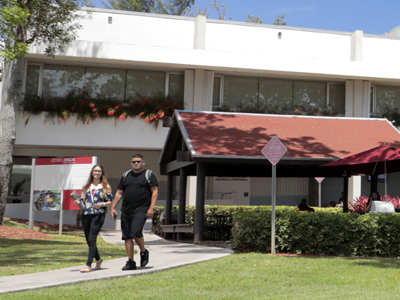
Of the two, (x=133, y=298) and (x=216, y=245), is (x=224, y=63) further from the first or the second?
(x=133, y=298)

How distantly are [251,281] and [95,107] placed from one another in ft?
58.3

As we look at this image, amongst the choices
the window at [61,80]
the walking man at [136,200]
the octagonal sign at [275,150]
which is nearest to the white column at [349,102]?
the window at [61,80]

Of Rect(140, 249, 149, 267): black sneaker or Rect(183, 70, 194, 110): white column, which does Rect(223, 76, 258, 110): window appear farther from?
Rect(140, 249, 149, 267): black sneaker

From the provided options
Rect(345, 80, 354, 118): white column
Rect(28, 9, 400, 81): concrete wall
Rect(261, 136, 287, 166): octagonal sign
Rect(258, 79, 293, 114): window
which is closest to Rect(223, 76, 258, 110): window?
Rect(258, 79, 293, 114): window

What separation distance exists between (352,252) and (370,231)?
59cm

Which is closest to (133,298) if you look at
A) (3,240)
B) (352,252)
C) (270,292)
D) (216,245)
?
(270,292)

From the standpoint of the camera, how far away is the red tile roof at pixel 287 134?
48.4ft

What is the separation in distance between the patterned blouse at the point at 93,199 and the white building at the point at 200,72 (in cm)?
1592

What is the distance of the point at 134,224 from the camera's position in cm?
874

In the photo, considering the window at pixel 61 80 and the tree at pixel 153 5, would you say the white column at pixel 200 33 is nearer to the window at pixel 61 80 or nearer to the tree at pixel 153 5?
the window at pixel 61 80

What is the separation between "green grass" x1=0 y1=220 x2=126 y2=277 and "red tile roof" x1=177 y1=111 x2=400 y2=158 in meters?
3.75

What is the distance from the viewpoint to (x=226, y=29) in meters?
26.3

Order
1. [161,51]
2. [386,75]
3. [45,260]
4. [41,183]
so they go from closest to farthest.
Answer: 1. [45,260]
2. [41,183]
3. [161,51]
4. [386,75]

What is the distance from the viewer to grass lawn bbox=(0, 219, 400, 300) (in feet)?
23.1
